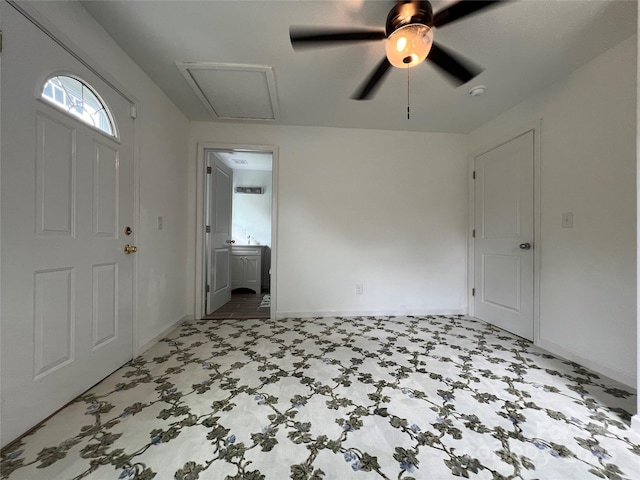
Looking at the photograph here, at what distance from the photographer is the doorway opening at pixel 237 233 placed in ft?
9.82

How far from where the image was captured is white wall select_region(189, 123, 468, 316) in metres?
3.00

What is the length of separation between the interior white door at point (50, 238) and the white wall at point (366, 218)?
135cm

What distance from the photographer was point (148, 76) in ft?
6.86

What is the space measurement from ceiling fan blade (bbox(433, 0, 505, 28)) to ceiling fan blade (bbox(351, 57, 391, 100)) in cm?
35

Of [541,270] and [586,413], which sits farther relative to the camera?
[541,270]

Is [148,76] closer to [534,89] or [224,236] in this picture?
[224,236]

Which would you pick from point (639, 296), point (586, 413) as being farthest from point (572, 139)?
point (586, 413)

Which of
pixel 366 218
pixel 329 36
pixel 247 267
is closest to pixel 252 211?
pixel 247 267

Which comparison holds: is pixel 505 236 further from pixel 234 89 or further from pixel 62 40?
pixel 62 40

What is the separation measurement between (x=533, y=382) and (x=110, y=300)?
9.73 feet

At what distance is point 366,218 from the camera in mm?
3082

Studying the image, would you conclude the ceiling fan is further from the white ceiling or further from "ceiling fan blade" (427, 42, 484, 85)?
the white ceiling

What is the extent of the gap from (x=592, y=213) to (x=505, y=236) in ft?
2.59

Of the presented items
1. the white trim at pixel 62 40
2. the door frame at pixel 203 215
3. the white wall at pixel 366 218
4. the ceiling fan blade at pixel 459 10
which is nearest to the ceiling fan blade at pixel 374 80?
the ceiling fan blade at pixel 459 10
